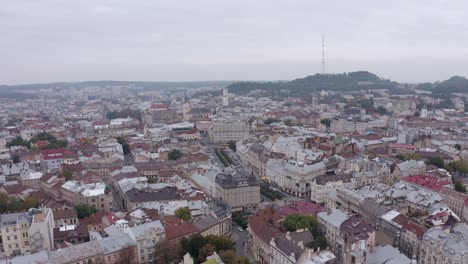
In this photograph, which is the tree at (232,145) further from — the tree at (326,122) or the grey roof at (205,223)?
the grey roof at (205,223)

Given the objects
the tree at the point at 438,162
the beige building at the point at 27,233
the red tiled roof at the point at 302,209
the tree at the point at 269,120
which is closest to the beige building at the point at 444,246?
the red tiled roof at the point at 302,209

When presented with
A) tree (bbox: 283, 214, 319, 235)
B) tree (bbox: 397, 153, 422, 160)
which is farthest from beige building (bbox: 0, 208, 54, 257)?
tree (bbox: 397, 153, 422, 160)

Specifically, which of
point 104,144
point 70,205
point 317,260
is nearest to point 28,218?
point 70,205

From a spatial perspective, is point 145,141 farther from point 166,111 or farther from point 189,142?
point 166,111

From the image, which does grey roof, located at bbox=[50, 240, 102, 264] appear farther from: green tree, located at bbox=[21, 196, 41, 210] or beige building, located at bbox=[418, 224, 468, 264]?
beige building, located at bbox=[418, 224, 468, 264]

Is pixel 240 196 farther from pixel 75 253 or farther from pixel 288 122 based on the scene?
pixel 288 122
